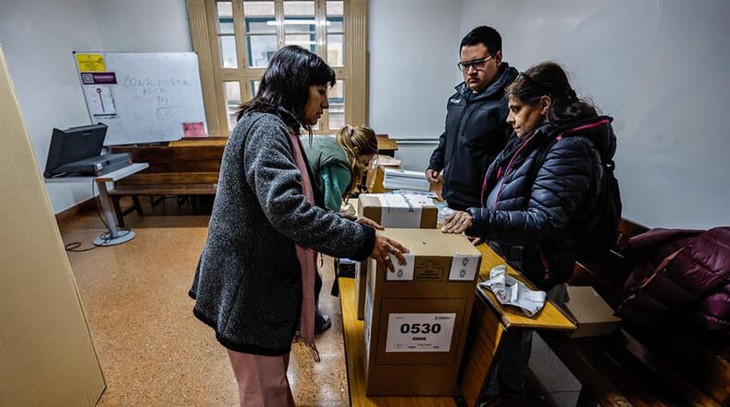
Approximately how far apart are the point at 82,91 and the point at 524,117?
14.8 feet

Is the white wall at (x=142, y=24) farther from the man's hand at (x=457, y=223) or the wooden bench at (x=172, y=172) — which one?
the man's hand at (x=457, y=223)

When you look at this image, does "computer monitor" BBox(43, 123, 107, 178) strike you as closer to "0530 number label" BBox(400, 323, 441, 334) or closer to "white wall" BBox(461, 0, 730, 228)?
"0530 number label" BBox(400, 323, 441, 334)

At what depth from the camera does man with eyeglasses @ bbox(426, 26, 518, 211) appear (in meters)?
1.67

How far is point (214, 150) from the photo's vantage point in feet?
12.3

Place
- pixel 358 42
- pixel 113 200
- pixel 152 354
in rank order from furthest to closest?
pixel 358 42
pixel 113 200
pixel 152 354

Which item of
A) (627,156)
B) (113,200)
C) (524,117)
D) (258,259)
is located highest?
(524,117)

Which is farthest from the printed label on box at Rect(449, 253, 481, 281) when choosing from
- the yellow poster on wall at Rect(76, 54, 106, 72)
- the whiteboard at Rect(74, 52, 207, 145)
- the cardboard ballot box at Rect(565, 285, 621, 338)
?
the yellow poster on wall at Rect(76, 54, 106, 72)

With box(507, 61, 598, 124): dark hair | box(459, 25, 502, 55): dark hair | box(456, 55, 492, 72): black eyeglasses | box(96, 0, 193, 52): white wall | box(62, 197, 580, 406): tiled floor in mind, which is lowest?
box(62, 197, 580, 406): tiled floor

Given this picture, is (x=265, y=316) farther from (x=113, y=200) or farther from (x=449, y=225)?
(x=113, y=200)

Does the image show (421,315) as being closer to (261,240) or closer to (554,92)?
(261,240)

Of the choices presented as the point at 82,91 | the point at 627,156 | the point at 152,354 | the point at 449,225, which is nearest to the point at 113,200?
the point at 82,91

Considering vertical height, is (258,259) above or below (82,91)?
below

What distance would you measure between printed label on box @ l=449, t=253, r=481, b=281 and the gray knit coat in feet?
0.65

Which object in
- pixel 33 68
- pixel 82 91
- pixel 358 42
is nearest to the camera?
pixel 33 68
